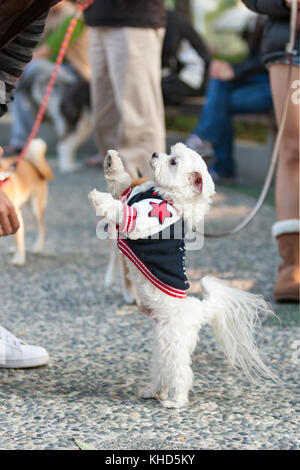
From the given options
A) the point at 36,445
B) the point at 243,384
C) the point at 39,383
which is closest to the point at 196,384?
the point at 243,384

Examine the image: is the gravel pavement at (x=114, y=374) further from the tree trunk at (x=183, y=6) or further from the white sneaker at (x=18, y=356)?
the tree trunk at (x=183, y=6)

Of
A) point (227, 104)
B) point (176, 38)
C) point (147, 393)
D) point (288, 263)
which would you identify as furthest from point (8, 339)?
point (176, 38)

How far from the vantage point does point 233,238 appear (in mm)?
5492

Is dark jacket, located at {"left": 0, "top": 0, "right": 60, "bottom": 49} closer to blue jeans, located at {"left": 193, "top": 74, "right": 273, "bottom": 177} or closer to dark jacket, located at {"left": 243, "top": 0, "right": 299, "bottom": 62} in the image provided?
dark jacket, located at {"left": 243, "top": 0, "right": 299, "bottom": 62}

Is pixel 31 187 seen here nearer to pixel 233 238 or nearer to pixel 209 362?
pixel 233 238

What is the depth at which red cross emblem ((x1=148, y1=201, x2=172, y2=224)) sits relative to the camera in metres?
2.33

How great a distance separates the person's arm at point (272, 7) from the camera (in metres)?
3.53

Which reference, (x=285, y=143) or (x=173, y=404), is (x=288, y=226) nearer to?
(x=285, y=143)

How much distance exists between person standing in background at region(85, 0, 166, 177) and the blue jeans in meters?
3.66

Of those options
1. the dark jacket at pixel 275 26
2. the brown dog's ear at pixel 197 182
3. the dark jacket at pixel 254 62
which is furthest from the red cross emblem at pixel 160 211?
the dark jacket at pixel 254 62

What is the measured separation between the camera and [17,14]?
7.69 ft

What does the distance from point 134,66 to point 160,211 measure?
5.82 ft

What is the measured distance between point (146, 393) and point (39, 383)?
0.42m
